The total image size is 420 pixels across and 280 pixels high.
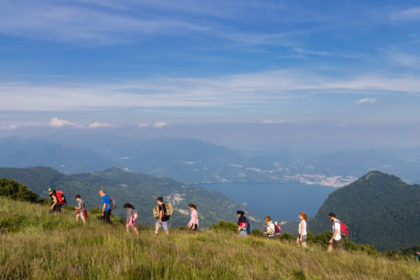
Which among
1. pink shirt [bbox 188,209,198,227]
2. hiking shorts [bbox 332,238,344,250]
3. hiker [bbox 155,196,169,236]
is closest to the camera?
hiking shorts [bbox 332,238,344,250]

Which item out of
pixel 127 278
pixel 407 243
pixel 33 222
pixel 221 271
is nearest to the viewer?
pixel 127 278

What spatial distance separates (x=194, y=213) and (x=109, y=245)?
9.39 meters

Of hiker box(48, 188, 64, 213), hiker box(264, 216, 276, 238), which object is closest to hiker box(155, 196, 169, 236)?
hiker box(264, 216, 276, 238)

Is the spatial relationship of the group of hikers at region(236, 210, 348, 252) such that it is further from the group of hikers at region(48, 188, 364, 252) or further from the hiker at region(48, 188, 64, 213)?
the hiker at region(48, 188, 64, 213)

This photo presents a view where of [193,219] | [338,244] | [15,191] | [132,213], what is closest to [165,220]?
[132,213]

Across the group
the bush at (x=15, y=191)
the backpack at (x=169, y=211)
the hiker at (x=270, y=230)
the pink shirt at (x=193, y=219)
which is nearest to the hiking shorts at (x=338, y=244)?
the hiker at (x=270, y=230)

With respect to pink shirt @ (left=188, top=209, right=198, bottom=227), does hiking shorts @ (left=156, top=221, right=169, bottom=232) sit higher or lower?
higher

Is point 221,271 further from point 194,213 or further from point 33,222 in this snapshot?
point 194,213

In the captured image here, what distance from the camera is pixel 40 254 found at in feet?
12.9

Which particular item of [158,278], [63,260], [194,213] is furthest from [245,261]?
[194,213]

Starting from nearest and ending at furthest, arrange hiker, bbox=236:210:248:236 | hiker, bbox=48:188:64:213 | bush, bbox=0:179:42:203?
hiker, bbox=236:210:248:236
hiker, bbox=48:188:64:213
bush, bbox=0:179:42:203

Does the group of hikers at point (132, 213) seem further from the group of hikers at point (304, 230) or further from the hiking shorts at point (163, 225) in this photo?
the group of hikers at point (304, 230)

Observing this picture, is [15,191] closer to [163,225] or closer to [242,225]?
[163,225]

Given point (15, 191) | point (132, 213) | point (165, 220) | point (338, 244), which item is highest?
point (132, 213)
